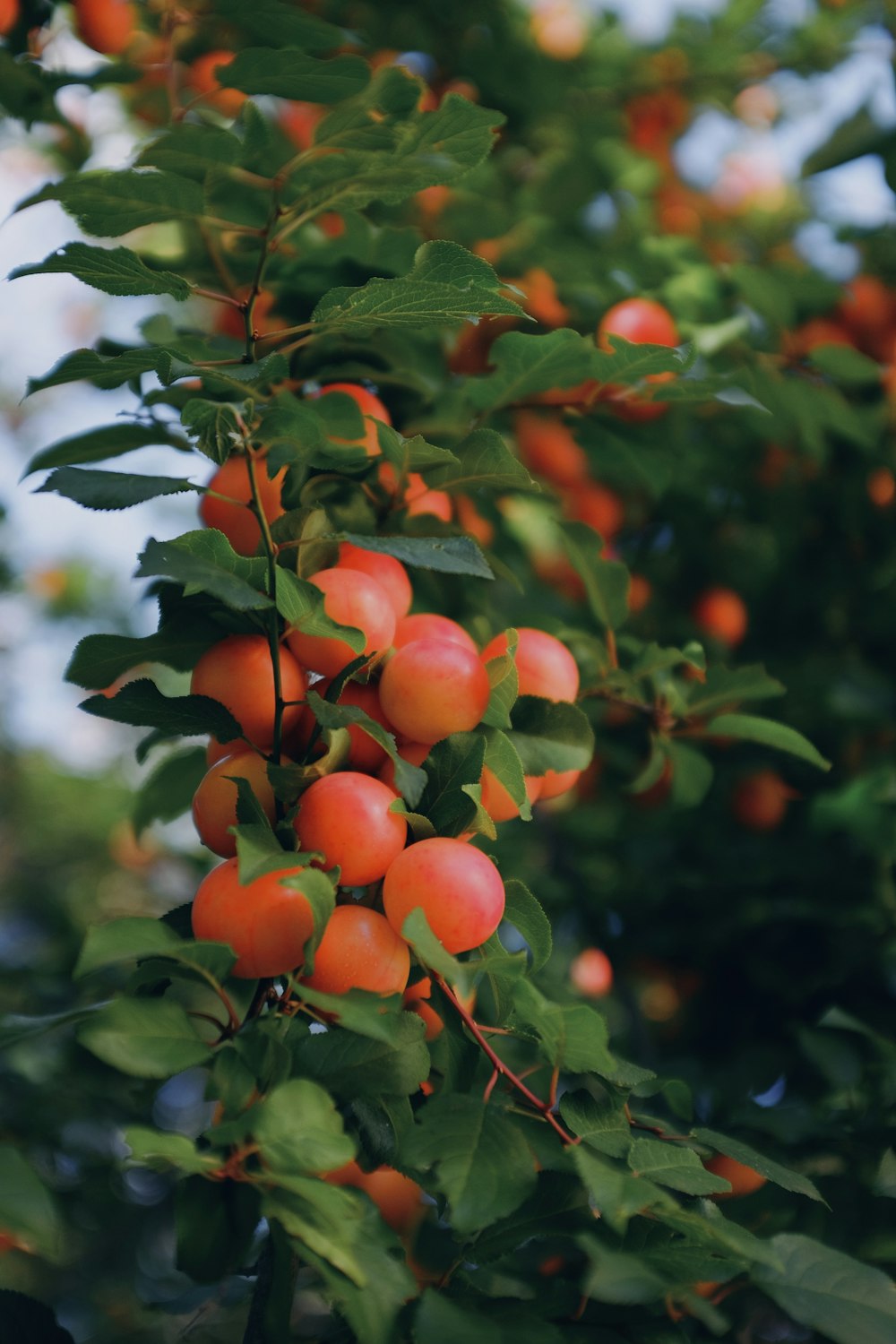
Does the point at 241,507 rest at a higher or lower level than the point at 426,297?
lower

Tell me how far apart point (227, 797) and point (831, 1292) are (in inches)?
17.9

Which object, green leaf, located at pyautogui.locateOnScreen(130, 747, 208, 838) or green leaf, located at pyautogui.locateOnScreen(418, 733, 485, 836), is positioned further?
green leaf, located at pyautogui.locateOnScreen(130, 747, 208, 838)

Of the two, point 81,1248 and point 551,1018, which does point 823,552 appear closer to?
point 551,1018

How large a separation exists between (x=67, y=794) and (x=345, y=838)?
3.00m

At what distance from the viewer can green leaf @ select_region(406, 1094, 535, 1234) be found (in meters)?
0.51

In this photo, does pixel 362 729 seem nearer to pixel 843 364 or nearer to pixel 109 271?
pixel 109 271

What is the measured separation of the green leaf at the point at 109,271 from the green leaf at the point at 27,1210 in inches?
18.9

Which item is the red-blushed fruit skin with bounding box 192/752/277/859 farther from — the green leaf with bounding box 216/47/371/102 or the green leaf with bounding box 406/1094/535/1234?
the green leaf with bounding box 216/47/371/102

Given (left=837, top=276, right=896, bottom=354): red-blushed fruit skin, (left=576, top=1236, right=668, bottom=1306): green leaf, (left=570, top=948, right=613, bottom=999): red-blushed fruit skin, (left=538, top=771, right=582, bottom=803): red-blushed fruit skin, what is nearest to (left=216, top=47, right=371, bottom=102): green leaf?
(left=538, top=771, right=582, bottom=803): red-blushed fruit skin

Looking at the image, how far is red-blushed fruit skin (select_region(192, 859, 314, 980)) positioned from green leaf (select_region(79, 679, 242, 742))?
4.0 inches

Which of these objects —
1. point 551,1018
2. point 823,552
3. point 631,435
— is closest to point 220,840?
point 551,1018

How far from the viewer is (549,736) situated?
0.71 m

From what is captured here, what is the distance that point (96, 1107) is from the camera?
123 cm

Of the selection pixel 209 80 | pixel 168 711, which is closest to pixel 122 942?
pixel 168 711
